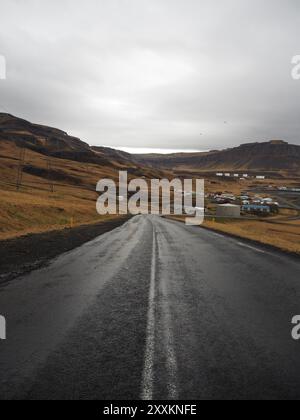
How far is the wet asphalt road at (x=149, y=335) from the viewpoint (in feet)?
15.8

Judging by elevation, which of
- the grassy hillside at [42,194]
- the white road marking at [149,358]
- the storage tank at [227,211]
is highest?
the grassy hillside at [42,194]

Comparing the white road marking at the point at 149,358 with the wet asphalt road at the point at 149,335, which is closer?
the white road marking at the point at 149,358

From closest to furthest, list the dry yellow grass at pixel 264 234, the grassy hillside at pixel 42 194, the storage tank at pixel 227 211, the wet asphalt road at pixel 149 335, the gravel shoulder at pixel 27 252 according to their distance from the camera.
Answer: the wet asphalt road at pixel 149 335, the gravel shoulder at pixel 27 252, the dry yellow grass at pixel 264 234, the grassy hillside at pixel 42 194, the storage tank at pixel 227 211

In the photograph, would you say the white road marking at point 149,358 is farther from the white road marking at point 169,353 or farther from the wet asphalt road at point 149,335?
the white road marking at point 169,353

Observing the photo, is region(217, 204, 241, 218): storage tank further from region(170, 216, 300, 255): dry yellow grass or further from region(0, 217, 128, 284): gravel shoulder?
region(0, 217, 128, 284): gravel shoulder

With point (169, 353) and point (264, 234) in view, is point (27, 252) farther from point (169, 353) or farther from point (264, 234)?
point (264, 234)

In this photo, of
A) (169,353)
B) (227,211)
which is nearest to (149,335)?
(169,353)

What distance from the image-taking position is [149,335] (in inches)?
269

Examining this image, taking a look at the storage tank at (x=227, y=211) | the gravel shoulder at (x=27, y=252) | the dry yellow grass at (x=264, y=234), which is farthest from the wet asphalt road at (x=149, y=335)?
the storage tank at (x=227, y=211)

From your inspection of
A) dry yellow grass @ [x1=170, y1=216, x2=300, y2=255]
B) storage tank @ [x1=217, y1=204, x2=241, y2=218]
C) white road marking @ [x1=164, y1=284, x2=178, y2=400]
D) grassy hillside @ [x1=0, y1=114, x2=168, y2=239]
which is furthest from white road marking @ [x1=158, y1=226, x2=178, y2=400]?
storage tank @ [x1=217, y1=204, x2=241, y2=218]

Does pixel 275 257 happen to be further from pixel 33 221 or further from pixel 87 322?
pixel 33 221

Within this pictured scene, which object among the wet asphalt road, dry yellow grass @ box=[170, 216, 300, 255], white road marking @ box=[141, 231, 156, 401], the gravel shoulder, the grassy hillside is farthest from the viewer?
the grassy hillside

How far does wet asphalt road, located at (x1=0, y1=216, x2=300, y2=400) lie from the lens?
4.82 m
